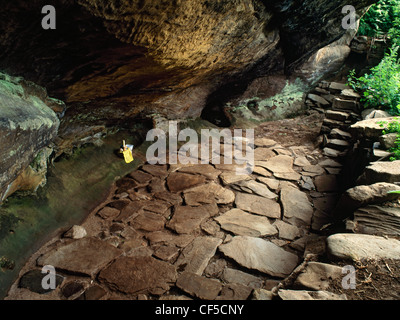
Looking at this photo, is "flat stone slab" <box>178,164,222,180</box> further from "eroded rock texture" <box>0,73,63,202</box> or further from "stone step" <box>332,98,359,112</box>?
"stone step" <box>332,98,359,112</box>

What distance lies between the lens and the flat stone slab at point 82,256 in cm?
288

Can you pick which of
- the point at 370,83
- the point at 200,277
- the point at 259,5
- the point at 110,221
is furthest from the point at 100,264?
the point at 370,83

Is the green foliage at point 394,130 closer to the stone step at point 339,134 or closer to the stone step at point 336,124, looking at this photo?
the stone step at point 339,134

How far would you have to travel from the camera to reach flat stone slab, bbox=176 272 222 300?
2512mm

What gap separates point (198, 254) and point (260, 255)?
74 centimetres

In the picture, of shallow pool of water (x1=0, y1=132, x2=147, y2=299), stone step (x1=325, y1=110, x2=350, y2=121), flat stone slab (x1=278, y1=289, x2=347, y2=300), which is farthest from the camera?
stone step (x1=325, y1=110, x2=350, y2=121)

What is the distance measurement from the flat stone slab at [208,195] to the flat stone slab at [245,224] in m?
0.37

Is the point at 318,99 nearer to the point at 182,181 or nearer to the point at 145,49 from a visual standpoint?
the point at 182,181

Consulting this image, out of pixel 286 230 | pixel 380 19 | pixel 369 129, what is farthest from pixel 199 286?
pixel 380 19

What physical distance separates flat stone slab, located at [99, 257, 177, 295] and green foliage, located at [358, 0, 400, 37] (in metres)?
10.3

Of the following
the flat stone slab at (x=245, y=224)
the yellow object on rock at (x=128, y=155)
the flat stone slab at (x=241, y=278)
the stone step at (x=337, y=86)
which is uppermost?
the stone step at (x=337, y=86)

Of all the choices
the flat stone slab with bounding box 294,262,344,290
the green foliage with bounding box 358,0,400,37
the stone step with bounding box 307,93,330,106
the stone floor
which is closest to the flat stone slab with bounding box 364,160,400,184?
the stone floor

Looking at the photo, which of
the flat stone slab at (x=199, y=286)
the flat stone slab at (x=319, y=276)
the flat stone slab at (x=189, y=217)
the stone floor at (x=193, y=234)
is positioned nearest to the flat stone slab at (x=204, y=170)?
the stone floor at (x=193, y=234)
